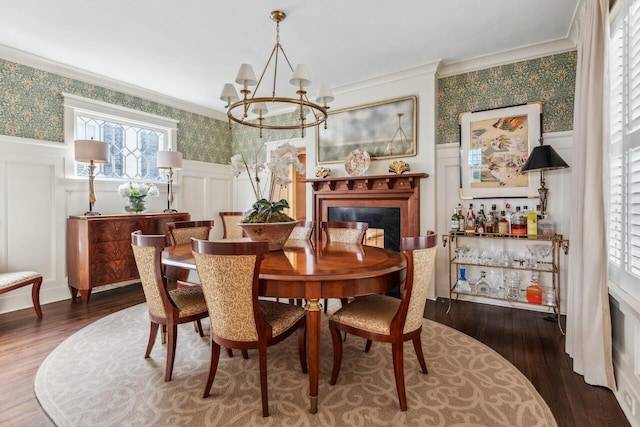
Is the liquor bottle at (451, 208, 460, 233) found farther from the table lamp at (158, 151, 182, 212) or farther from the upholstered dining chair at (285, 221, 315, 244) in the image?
the table lamp at (158, 151, 182, 212)

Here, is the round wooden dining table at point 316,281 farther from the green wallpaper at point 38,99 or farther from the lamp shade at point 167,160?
the green wallpaper at point 38,99

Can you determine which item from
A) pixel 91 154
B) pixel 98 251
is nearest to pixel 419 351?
pixel 98 251

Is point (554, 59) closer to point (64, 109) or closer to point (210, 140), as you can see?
point (210, 140)

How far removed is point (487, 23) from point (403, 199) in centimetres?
190

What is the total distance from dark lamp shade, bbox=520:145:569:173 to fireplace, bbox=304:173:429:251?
1.02 metres

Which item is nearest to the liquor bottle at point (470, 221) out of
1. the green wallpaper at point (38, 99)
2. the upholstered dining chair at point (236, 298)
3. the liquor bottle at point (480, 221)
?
the liquor bottle at point (480, 221)

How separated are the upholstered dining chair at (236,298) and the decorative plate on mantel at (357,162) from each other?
2.72 meters

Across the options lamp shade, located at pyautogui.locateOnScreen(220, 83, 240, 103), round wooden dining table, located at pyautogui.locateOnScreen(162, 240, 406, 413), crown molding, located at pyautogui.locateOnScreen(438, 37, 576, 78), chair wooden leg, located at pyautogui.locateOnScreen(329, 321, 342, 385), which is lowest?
→ chair wooden leg, located at pyautogui.locateOnScreen(329, 321, 342, 385)

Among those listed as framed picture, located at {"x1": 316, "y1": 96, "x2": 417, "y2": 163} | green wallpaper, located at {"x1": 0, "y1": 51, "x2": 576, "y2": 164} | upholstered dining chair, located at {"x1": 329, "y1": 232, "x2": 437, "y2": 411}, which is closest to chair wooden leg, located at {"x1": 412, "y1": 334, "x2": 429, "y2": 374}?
upholstered dining chair, located at {"x1": 329, "y1": 232, "x2": 437, "y2": 411}

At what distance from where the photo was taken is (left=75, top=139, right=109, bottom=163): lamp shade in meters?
3.52

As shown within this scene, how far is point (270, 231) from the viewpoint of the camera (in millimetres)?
2303

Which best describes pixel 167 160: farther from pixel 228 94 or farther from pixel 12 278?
pixel 228 94

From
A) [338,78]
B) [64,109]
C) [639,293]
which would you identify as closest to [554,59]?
[338,78]

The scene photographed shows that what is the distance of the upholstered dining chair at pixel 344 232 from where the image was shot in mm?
3021
